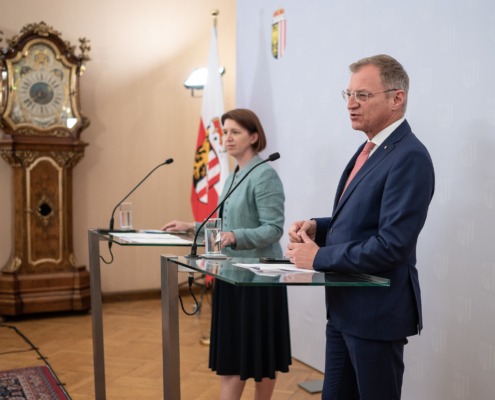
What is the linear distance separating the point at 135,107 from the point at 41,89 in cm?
94

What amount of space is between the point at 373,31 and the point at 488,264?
52.1 inches

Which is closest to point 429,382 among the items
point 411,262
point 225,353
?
point 225,353

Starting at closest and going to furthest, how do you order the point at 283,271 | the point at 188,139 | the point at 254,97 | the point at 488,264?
the point at 283,271
the point at 488,264
the point at 254,97
the point at 188,139

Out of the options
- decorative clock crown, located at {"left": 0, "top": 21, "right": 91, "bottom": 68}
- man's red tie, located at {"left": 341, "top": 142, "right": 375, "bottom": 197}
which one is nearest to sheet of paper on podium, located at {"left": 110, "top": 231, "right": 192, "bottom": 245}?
man's red tie, located at {"left": 341, "top": 142, "right": 375, "bottom": 197}

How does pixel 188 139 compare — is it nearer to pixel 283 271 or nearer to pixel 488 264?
pixel 488 264

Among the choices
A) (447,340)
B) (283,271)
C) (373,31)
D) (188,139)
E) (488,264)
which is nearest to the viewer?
(283,271)

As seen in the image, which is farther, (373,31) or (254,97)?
(254,97)

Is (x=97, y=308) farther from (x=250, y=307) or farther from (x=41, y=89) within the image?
(x=41, y=89)

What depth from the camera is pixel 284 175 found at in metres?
4.10

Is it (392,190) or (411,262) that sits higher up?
(392,190)

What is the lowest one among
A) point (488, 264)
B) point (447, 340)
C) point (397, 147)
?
point (447, 340)

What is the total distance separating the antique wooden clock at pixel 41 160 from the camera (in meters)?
4.98

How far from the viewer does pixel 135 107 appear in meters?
5.79

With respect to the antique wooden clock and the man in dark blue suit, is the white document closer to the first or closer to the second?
the man in dark blue suit
